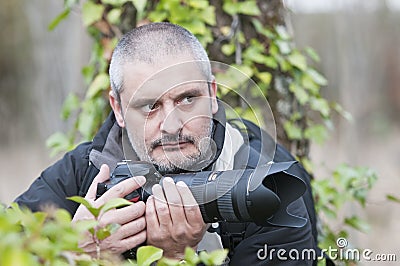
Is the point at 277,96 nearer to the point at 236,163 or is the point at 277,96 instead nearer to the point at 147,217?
the point at 236,163

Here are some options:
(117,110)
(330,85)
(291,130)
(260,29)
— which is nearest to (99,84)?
(117,110)

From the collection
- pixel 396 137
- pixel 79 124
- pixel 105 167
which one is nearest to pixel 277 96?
pixel 79 124

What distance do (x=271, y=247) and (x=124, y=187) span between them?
473 mm

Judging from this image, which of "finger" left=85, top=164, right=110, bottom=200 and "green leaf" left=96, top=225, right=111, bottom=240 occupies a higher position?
"green leaf" left=96, top=225, right=111, bottom=240

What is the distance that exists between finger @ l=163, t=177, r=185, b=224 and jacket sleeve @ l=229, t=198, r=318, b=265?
11.8 inches

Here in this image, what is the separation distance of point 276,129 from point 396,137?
34.1 ft

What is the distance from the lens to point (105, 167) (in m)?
1.69

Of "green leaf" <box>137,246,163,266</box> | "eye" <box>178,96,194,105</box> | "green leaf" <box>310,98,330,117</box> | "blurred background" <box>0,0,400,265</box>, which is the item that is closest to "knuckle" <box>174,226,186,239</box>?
"eye" <box>178,96,194,105</box>

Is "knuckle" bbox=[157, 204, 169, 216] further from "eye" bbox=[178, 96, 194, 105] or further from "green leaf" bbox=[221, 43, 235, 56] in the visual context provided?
"green leaf" bbox=[221, 43, 235, 56]

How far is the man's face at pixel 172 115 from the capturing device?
1.73 m

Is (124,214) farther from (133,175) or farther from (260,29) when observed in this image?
(260,29)

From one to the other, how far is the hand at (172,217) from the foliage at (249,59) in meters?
0.90

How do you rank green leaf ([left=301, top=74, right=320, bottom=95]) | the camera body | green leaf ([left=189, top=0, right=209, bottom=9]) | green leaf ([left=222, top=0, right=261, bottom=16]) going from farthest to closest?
1. green leaf ([left=301, top=74, right=320, bottom=95])
2. green leaf ([left=222, top=0, right=261, bottom=16])
3. green leaf ([left=189, top=0, right=209, bottom=9])
4. the camera body

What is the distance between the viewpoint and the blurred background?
6.21 m
